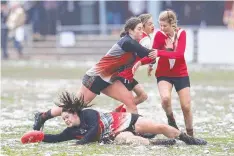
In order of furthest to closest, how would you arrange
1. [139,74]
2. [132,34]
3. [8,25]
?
[8,25]
[139,74]
[132,34]

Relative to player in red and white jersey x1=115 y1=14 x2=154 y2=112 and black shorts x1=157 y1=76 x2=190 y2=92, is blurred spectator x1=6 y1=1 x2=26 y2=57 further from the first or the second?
black shorts x1=157 y1=76 x2=190 y2=92

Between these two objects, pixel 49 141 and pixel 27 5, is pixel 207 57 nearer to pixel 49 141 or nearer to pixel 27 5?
pixel 27 5

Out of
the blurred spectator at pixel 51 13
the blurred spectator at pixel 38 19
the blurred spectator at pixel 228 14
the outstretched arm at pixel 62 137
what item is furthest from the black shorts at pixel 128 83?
the blurred spectator at pixel 51 13

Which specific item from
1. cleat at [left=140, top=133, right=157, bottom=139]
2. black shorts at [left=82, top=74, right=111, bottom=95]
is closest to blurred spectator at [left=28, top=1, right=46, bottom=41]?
black shorts at [left=82, top=74, right=111, bottom=95]

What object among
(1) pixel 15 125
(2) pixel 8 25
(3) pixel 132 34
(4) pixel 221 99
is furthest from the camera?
(2) pixel 8 25

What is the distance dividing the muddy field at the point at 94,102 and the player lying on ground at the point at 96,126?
0.40 ft

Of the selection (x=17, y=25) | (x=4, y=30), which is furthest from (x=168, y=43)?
(x=4, y=30)

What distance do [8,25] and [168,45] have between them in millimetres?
22677

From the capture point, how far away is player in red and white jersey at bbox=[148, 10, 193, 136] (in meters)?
12.2

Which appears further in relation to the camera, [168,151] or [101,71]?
[101,71]

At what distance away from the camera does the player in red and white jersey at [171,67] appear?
12.2m

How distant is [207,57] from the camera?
3081 cm

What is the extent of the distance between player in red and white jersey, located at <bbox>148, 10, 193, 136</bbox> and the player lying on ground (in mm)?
838

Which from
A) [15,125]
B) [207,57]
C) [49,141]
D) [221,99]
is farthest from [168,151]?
[207,57]
